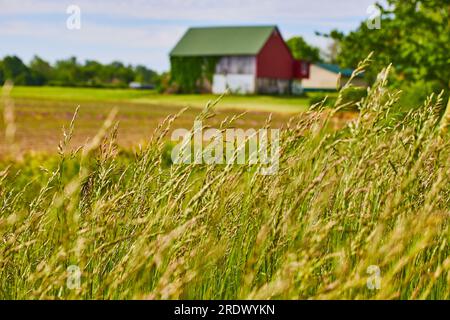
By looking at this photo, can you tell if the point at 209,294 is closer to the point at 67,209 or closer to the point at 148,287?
the point at 148,287

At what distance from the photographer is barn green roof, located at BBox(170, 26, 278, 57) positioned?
6131cm

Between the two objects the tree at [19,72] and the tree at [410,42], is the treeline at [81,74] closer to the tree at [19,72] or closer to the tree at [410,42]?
the tree at [19,72]

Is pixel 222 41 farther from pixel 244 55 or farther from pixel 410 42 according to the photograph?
pixel 410 42

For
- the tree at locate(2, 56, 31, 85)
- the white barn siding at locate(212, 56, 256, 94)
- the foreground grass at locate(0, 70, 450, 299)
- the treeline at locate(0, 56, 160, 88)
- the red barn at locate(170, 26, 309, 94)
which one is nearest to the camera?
the foreground grass at locate(0, 70, 450, 299)

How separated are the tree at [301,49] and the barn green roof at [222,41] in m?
24.0

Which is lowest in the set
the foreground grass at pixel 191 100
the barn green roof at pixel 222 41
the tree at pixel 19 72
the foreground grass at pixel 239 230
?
the foreground grass at pixel 191 100

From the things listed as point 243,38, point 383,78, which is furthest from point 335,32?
point 243,38

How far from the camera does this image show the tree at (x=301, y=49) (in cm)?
8738

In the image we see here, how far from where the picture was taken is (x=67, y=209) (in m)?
2.89

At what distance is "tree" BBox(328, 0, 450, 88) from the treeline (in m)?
58.9

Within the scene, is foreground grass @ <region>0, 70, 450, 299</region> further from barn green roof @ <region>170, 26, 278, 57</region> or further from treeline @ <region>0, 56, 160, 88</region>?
treeline @ <region>0, 56, 160, 88</region>

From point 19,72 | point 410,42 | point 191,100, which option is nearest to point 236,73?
point 191,100

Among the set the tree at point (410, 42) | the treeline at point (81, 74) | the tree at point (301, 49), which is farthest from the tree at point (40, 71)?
the tree at point (410, 42)

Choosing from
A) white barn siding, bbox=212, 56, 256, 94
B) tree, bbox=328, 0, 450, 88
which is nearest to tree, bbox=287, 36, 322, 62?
white barn siding, bbox=212, 56, 256, 94
